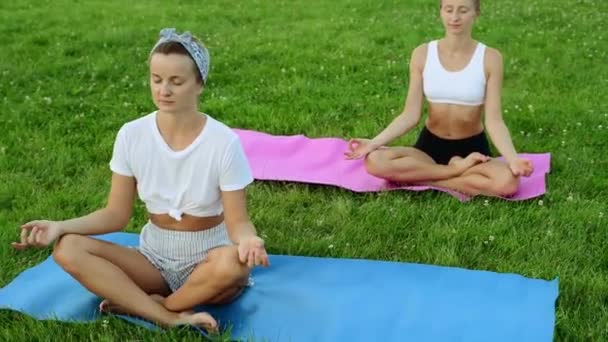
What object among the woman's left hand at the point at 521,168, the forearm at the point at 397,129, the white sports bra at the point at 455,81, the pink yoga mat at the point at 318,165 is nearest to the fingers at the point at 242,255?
the pink yoga mat at the point at 318,165

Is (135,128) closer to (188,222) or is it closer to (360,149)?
(188,222)

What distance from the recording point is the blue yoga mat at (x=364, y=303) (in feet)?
12.4

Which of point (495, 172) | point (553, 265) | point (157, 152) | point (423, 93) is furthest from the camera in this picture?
point (423, 93)

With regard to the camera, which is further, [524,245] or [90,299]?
[524,245]

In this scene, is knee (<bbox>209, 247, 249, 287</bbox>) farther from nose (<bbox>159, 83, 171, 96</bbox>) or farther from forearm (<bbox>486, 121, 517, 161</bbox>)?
forearm (<bbox>486, 121, 517, 161</bbox>)

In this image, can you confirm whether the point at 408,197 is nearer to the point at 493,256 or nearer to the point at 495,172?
the point at 495,172

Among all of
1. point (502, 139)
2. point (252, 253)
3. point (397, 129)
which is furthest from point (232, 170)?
point (502, 139)

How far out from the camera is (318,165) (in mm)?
6094

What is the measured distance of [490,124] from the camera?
18.5 ft

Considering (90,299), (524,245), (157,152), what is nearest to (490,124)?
(524,245)

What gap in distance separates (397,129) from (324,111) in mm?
1744

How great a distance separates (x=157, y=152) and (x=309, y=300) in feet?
3.35

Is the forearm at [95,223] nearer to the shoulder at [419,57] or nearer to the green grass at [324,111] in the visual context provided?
the green grass at [324,111]

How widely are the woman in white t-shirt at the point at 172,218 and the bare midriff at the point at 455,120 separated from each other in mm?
2329
